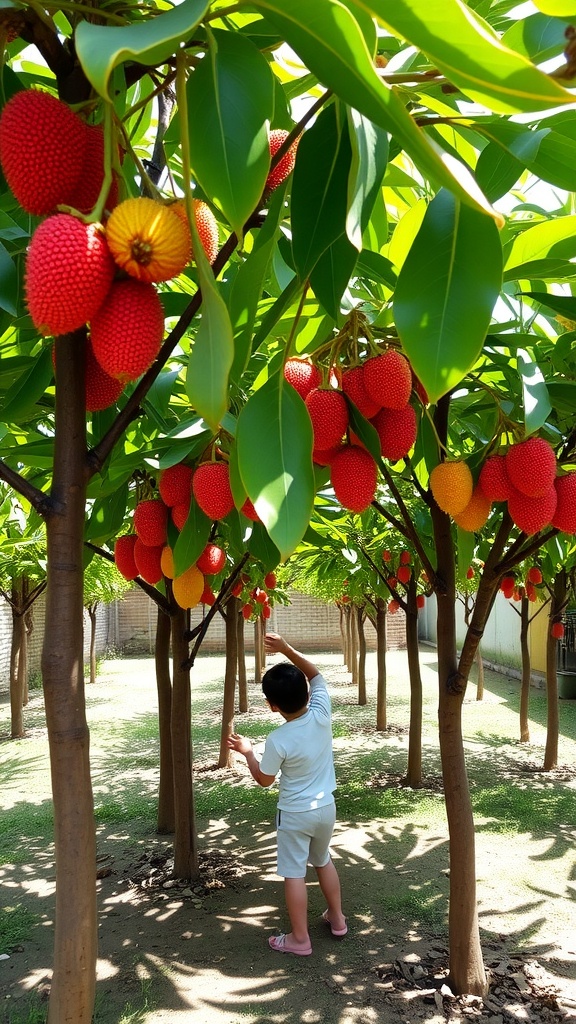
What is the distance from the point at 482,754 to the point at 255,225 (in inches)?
267

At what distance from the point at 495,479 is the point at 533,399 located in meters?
0.26

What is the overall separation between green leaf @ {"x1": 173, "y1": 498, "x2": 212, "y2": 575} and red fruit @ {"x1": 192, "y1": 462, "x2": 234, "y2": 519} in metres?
0.19

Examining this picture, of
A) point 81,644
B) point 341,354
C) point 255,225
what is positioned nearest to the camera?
point 81,644

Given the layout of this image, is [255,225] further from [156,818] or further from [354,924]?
[156,818]

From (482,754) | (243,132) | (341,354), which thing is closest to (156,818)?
(482,754)

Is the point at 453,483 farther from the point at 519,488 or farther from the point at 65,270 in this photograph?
the point at 65,270

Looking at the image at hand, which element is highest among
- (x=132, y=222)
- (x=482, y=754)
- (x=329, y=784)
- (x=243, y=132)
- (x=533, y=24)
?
(x=533, y=24)

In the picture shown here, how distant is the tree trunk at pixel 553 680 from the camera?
583 centimetres

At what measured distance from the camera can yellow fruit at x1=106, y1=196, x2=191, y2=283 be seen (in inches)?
23.1

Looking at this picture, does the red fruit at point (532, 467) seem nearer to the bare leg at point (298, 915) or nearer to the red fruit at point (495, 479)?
the red fruit at point (495, 479)

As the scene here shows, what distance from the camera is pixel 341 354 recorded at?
132 cm

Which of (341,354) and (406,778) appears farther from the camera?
(406,778)

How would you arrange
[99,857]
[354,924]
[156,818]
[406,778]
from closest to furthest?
1. [354,924]
2. [99,857]
3. [156,818]
4. [406,778]

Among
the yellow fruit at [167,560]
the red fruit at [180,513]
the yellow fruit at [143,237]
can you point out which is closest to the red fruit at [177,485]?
the red fruit at [180,513]
